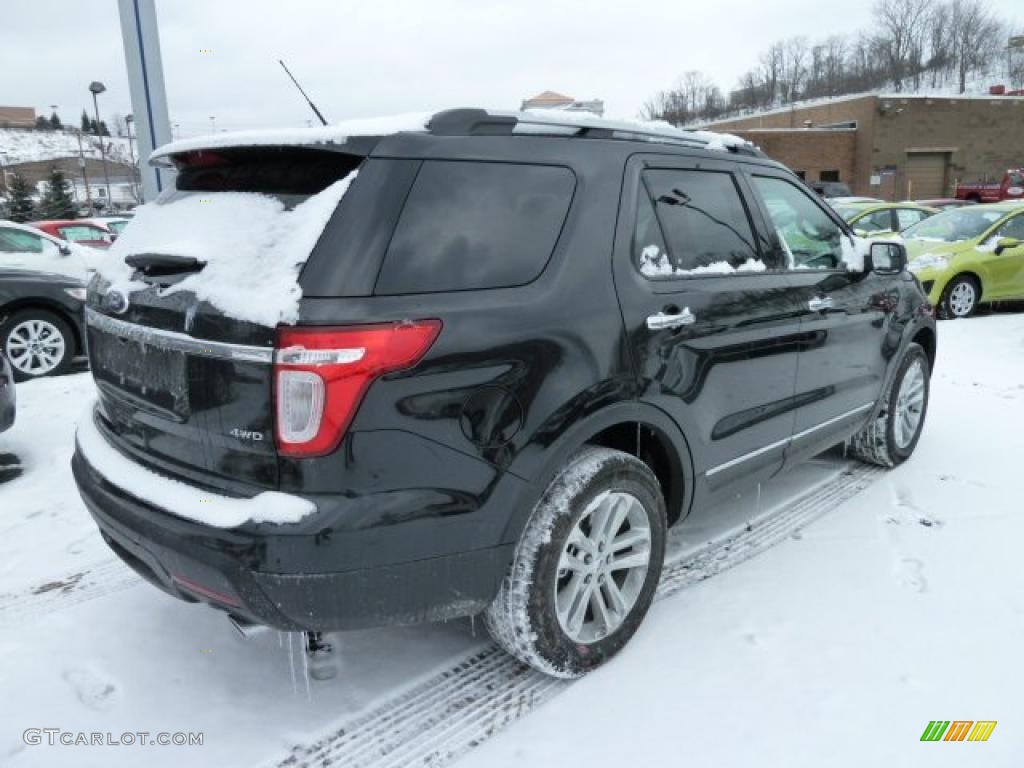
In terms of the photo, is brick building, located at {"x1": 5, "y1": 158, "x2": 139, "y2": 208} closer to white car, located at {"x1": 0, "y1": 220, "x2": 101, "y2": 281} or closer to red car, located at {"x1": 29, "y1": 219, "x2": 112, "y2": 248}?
red car, located at {"x1": 29, "y1": 219, "x2": 112, "y2": 248}

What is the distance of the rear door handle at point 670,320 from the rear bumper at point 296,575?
0.95 metres

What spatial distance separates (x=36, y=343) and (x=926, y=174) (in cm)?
4121

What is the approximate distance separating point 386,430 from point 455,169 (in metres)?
0.82

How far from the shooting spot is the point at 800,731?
8.15 feet

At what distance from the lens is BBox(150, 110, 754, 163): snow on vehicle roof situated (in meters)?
2.27

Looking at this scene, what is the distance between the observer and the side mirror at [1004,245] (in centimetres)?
1034

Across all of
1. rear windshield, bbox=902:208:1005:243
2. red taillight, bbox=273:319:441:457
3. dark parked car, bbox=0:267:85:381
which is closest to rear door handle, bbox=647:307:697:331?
red taillight, bbox=273:319:441:457

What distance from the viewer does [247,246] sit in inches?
89.4

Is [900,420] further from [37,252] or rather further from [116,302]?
[37,252]

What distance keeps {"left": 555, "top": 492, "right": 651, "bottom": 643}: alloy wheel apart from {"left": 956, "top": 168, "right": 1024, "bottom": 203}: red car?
26.3 metres

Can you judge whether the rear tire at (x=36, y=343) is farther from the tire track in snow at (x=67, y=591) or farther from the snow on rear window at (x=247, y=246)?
the snow on rear window at (x=247, y=246)

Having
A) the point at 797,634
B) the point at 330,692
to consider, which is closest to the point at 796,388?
the point at 797,634

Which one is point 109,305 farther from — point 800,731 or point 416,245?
point 800,731

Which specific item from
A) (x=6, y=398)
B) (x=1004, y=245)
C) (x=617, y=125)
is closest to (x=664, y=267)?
(x=617, y=125)
